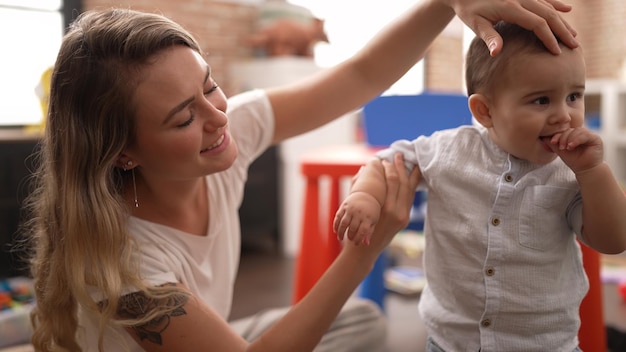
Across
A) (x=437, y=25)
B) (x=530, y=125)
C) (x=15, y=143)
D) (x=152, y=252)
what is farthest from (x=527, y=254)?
(x=15, y=143)

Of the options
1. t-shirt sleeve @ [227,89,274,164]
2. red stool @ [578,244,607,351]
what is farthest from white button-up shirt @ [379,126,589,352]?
t-shirt sleeve @ [227,89,274,164]

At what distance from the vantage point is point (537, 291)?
772mm

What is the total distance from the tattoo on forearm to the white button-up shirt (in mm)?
392

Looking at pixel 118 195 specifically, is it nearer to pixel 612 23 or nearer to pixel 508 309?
pixel 508 309

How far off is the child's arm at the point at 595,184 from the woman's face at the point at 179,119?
48 cm

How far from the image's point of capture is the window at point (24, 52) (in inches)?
116

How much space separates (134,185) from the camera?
96 centimetres

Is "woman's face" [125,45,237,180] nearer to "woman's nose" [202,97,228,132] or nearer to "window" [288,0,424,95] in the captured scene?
"woman's nose" [202,97,228,132]

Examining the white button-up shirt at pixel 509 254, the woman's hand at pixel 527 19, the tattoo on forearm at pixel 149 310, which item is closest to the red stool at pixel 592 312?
the white button-up shirt at pixel 509 254

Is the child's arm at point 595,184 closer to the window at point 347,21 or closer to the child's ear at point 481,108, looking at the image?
the child's ear at point 481,108

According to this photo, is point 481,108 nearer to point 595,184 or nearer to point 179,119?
point 595,184

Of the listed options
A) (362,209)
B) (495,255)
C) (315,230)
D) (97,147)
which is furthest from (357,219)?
(315,230)

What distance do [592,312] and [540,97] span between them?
0.58 metres

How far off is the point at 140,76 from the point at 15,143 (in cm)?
221
